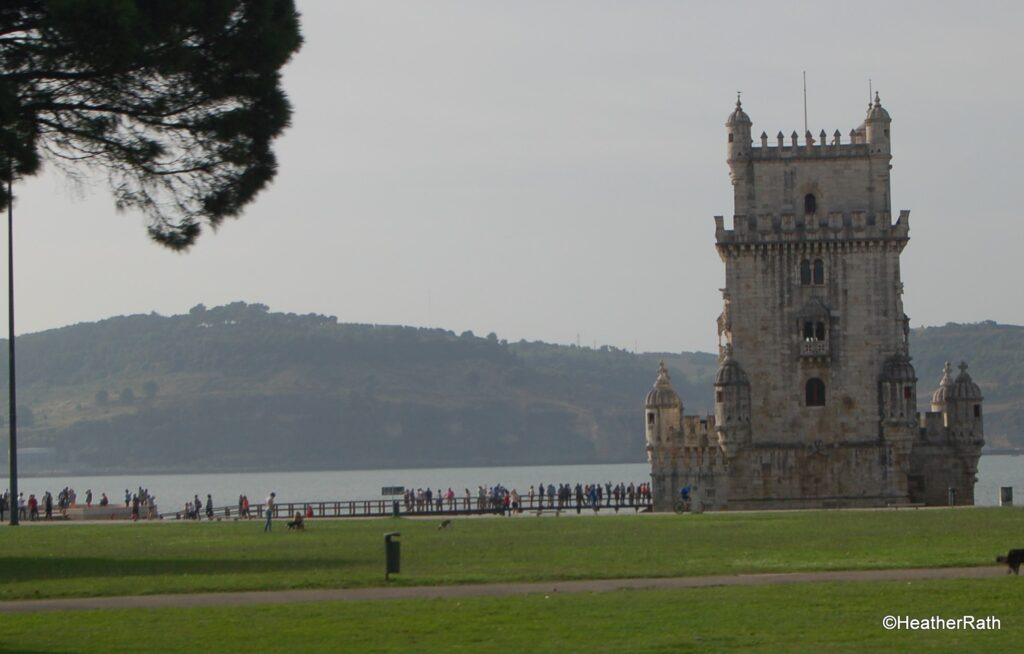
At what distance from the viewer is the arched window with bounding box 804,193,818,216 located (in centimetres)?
8031

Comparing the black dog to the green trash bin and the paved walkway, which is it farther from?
the green trash bin

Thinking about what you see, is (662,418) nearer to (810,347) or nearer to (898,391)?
(810,347)

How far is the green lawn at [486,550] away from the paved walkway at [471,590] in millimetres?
1009

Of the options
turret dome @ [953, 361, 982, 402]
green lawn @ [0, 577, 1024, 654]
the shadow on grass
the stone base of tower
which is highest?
turret dome @ [953, 361, 982, 402]

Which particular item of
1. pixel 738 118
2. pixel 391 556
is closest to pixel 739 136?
pixel 738 118

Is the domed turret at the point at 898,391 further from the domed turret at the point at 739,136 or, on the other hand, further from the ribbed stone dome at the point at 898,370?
the domed turret at the point at 739,136

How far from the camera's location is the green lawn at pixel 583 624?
24.7m

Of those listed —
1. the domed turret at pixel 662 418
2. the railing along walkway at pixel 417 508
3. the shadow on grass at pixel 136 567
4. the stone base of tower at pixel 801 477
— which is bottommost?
the shadow on grass at pixel 136 567

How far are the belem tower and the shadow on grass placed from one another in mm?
40177

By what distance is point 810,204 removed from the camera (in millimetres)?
80438

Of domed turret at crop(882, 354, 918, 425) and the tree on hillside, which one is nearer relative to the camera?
the tree on hillside

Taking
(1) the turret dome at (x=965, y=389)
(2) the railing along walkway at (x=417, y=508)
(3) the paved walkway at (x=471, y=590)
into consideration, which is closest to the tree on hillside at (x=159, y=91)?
(3) the paved walkway at (x=471, y=590)

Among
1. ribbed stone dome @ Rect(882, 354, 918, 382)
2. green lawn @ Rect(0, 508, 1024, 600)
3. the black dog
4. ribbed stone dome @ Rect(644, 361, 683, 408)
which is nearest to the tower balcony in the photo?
ribbed stone dome @ Rect(882, 354, 918, 382)

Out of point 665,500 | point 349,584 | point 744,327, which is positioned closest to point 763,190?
point 744,327
